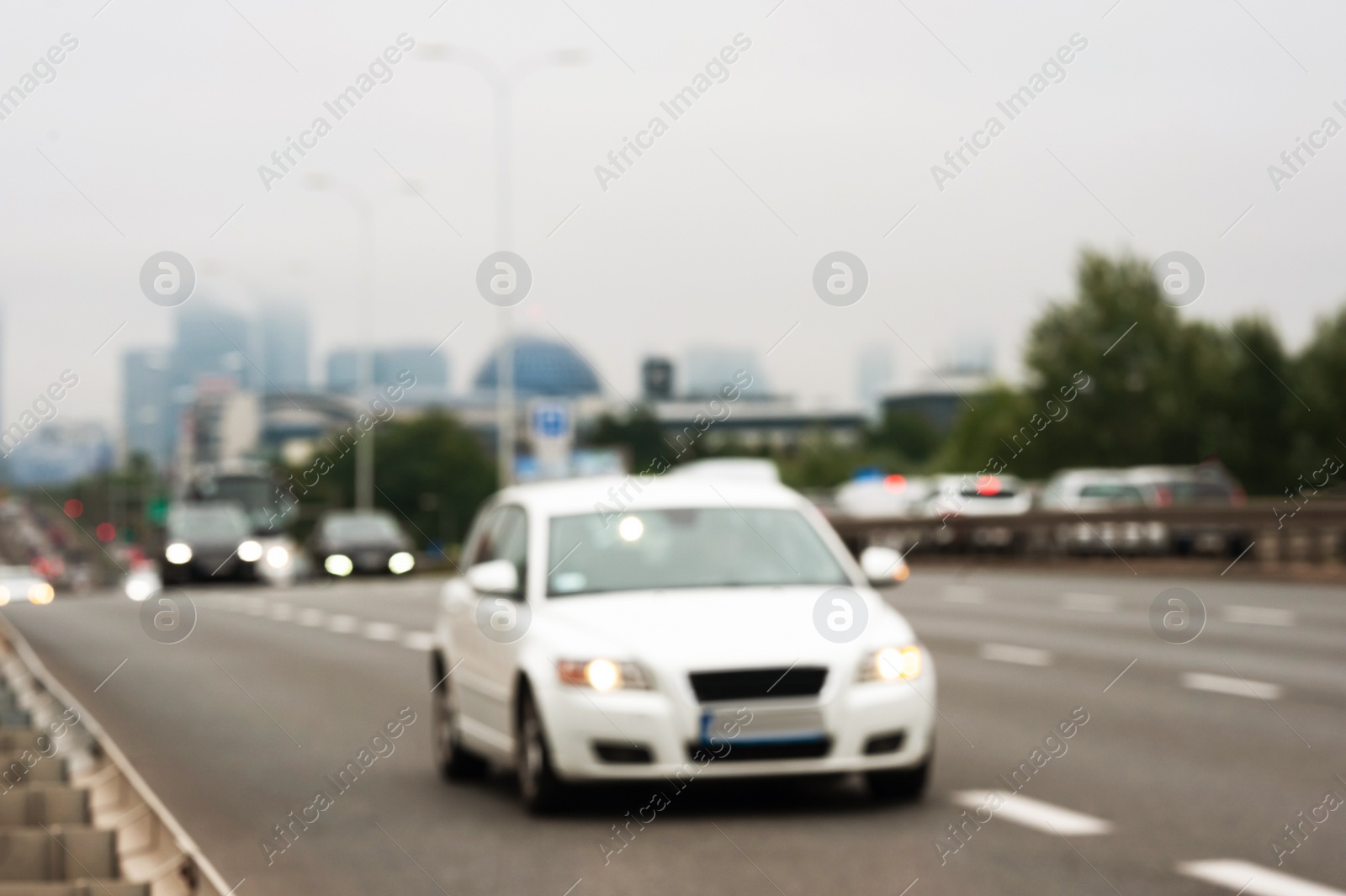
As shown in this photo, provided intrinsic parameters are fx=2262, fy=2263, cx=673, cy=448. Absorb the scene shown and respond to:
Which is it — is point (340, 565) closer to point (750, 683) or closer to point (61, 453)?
point (750, 683)

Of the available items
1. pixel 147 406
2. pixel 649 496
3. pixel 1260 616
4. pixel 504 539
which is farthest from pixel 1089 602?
pixel 147 406

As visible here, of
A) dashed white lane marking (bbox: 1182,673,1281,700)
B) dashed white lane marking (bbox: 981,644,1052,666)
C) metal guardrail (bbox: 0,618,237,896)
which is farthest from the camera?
dashed white lane marking (bbox: 981,644,1052,666)

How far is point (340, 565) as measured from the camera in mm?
46875

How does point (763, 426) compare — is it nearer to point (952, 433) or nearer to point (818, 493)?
point (818, 493)

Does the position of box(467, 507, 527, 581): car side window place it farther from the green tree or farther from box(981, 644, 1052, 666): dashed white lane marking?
the green tree

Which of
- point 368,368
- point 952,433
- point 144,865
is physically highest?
point 144,865

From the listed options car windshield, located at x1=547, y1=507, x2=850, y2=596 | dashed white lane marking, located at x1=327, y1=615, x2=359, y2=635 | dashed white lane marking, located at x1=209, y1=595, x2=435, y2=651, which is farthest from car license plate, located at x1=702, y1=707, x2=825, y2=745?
dashed white lane marking, located at x1=327, y1=615, x2=359, y2=635

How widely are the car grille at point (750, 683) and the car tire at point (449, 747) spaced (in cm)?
217

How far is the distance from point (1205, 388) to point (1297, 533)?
236 ft

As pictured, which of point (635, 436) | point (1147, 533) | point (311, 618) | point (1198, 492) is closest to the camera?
point (311, 618)

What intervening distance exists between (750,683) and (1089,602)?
1796 centimetres

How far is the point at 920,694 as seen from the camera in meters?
9.16

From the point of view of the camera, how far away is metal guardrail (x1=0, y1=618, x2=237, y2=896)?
5328mm

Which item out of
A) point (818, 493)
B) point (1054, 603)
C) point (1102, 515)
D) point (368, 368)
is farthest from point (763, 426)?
point (1054, 603)
